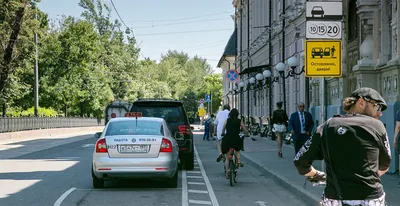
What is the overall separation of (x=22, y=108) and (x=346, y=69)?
52519mm

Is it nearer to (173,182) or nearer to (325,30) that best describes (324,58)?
(325,30)

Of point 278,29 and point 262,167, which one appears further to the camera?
point 278,29

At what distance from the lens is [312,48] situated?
11.4 m

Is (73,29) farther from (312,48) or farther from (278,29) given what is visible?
(312,48)

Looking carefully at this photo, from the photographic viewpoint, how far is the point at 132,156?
41.5 ft

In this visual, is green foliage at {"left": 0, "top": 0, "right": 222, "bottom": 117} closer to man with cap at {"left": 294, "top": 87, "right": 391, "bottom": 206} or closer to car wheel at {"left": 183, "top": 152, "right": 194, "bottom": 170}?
car wheel at {"left": 183, "top": 152, "right": 194, "bottom": 170}

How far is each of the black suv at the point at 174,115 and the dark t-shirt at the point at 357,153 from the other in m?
12.7

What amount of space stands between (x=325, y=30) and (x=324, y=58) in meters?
0.49

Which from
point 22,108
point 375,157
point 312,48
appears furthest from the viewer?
point 22,108

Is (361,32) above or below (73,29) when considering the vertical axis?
below

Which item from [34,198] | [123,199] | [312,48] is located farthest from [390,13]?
[34,198]

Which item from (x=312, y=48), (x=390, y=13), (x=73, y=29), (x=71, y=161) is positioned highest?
(x=73, y=29)

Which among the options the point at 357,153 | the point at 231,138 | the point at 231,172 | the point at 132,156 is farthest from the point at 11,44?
the point at 357,153

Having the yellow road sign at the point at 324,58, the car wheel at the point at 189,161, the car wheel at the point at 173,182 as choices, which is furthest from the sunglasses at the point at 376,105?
the car wheel at the point at 189,161
